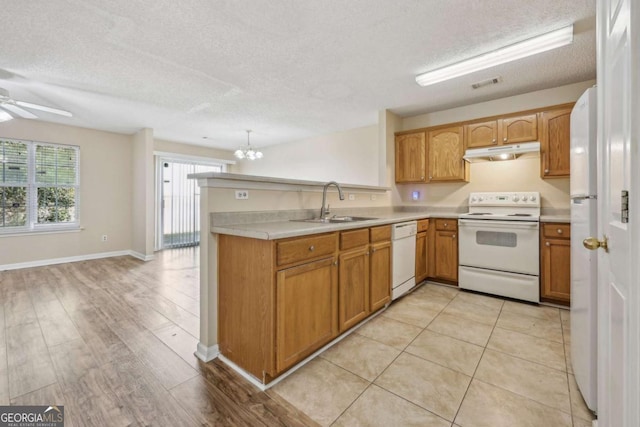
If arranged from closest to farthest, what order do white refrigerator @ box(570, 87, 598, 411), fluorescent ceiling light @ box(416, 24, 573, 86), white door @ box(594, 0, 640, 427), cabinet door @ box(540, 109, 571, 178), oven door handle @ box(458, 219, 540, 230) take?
white door @ box(594, 0, 640, 427) < white refrigerator @ box(570, 87, 598, 411) < fluorescent ceiling light @ box(416, 24, 573, 86) < oven door handle @ box(458, 219, 540, 230) < cabinet door @ box(540, 109, 571, 178)

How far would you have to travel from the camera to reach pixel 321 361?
73.7 inches

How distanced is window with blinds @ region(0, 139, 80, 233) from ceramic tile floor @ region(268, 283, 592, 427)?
219 inches

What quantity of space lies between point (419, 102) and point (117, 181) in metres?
5.83

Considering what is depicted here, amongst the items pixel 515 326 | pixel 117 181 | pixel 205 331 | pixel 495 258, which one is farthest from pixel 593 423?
pixel 117 181

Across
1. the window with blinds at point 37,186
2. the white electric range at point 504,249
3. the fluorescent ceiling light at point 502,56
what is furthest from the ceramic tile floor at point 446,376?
the window with blinds at point 37,186

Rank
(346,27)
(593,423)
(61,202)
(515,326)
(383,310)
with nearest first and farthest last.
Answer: (593,423) < (346,27) < (515,326) < (383,310) < (61,202)

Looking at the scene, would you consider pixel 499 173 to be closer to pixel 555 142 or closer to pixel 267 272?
pixel 555 142

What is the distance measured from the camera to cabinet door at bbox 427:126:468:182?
3.65 meters

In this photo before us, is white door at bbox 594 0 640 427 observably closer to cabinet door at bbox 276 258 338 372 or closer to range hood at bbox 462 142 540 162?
cabinet door at bbox 276 258 338 372

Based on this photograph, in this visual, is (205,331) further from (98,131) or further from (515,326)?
(98,131)

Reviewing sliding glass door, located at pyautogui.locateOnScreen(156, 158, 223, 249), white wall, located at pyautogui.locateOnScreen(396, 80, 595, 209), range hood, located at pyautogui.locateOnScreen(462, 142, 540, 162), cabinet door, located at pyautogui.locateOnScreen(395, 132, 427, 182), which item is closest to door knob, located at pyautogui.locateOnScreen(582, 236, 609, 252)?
range hood, located at pyautogui.locateOnScreen(462, 142, 540, 162)

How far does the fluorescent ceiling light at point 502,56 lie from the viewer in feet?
7.52

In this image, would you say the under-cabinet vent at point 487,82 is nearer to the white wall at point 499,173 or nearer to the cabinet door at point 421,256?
the white wall at point 499,173

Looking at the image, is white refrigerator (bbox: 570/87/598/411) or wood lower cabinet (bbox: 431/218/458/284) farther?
wood lower cabinet (bbox: 431/218/458/284)
